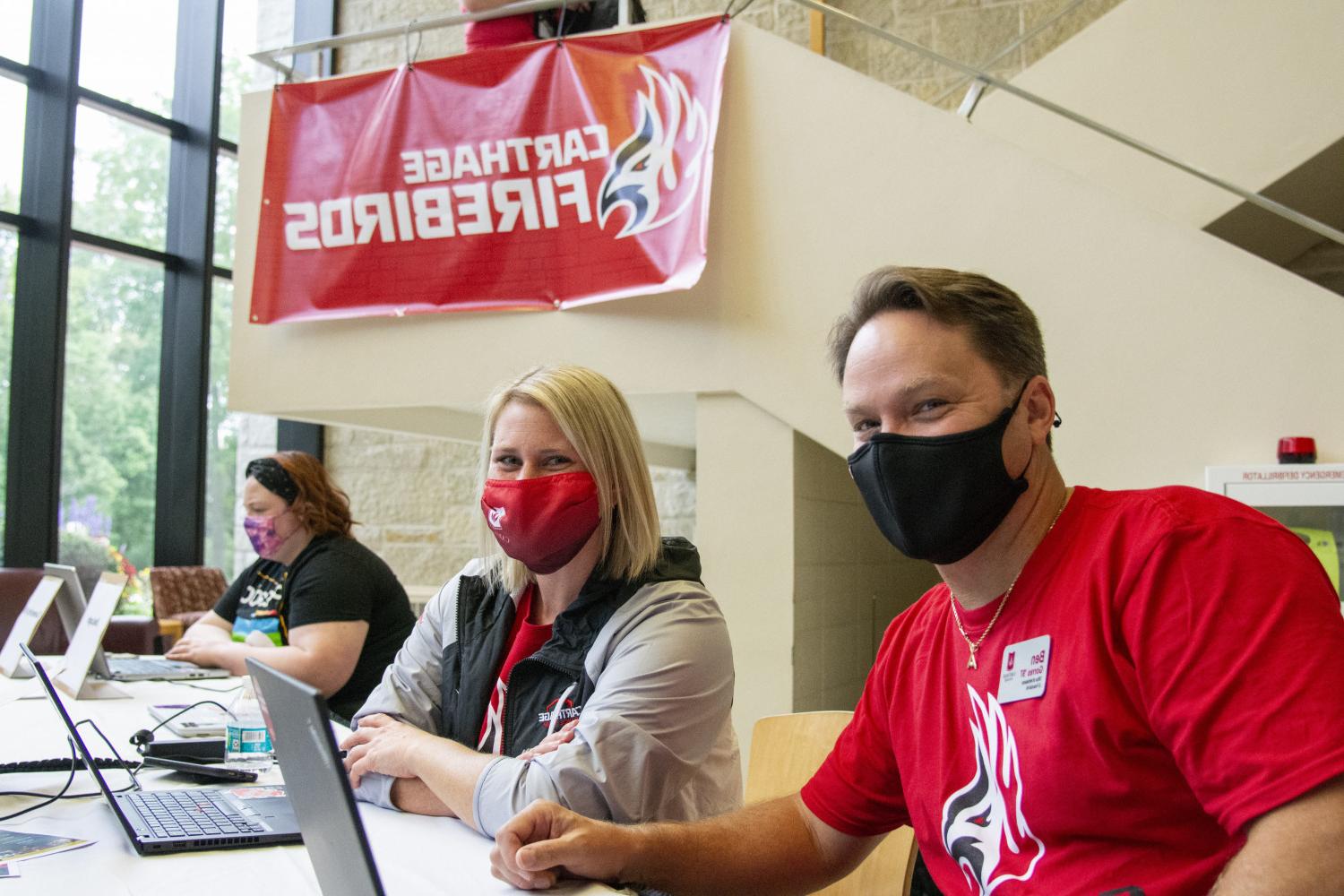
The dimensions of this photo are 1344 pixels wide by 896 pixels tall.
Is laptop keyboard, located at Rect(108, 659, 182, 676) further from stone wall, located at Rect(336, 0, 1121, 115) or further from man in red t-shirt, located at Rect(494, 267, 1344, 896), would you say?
stone wall, located at Rect(336, 0, 1121, 115)

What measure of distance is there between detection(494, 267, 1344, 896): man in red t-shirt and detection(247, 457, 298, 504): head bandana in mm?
2147

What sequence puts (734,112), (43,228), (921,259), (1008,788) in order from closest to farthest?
(1008,788), (921,259), (734,112), (43,228)

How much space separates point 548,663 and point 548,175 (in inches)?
90.5

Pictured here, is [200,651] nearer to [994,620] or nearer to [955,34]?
[994,620]

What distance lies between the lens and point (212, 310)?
7.22m

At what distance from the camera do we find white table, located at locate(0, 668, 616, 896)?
122 centimetres

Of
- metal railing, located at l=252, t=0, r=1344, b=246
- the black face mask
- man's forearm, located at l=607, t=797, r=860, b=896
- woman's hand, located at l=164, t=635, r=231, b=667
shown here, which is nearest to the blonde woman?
man's forearm, located at l=607, t=797, r=860, b=896

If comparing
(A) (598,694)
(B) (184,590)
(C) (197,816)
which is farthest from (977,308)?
(B) (184,590)

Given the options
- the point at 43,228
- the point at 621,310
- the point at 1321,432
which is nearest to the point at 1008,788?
the point at 1321,432

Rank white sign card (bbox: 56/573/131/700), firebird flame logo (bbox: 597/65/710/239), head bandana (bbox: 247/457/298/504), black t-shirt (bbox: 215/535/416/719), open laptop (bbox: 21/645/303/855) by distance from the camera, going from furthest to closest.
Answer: firebird flame logo (bbox: 597/65/710/239) → head bandana (bbox: 247/457/298/504) → black t-shirt (bbox: 215/535/416/719) → white sign card (bbox: 56/573/131/700) → open laptop (bbox: 21/645/303/855)

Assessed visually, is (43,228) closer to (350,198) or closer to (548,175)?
(350,198)

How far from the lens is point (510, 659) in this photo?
1.83 metres

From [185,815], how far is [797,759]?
986 millimetres

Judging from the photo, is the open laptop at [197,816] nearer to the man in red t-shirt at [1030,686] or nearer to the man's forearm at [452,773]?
the man's forearm at [452,773]
